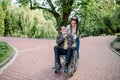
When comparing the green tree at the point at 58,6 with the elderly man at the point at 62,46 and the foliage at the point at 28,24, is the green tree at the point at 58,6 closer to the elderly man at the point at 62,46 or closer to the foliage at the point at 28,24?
the foliage at the point at 28,24

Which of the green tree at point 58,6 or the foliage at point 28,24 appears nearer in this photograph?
the green tree at point 58,6

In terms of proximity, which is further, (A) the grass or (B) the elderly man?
(A) the grass

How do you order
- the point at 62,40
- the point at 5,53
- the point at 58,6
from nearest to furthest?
the point at 62,40 < the point at 5,53 < the point at 58,6

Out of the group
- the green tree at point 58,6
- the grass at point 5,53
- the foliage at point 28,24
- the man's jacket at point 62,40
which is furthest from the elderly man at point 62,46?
the foliage at point 28,24

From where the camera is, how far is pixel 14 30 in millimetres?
28922

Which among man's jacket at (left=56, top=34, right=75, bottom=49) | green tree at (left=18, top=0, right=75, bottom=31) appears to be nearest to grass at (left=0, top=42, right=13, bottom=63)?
man's jacket at (left=56, top=34, right=75, bottom=49)

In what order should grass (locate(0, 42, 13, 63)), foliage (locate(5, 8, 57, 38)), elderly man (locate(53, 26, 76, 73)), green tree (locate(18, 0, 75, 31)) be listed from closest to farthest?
elderly man (locate(53, 26, 76, 73)), grass (locate(0, 42, 13, 63)), green tree (locate(18, 0, 75, 31)), foliage (locate(5, 8, 57, 38))

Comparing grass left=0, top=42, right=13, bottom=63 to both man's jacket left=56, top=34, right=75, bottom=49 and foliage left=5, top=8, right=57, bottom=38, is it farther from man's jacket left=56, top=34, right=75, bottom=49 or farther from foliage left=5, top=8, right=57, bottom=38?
foliage left=5, top=8, right=57, bottom=38

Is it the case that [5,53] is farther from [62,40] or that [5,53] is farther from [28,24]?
[28,24]

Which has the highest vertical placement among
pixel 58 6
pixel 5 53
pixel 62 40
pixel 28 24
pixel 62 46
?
pixel 58 6

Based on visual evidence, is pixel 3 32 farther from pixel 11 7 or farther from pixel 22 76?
pixel 22 76

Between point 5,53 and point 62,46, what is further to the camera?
point 5,53

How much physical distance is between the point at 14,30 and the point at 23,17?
89.2 inches

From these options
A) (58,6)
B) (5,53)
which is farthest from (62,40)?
(58,6)
